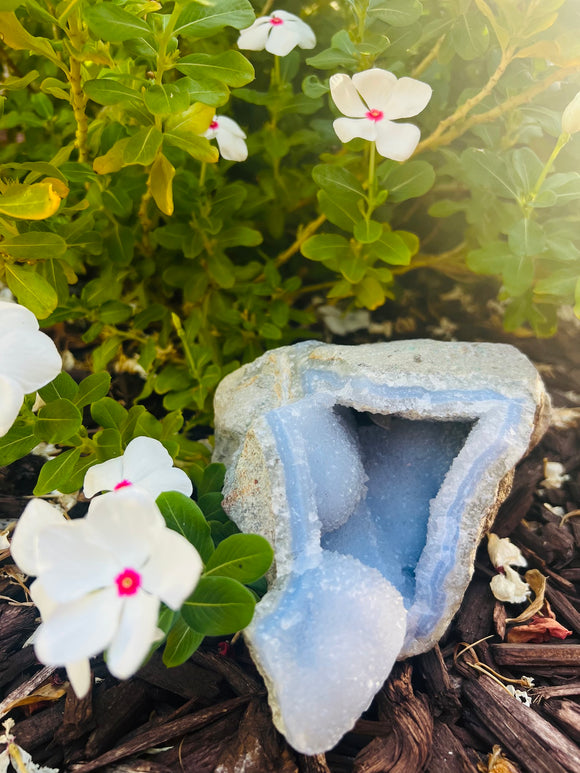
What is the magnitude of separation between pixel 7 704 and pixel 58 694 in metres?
0.09

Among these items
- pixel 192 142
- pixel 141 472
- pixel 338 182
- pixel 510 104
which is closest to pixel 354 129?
pixel 338 182

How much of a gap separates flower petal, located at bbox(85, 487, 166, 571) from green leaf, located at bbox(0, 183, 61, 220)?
22.9 inches

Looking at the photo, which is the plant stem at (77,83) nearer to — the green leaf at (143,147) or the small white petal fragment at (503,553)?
the green leaf at (143,147)

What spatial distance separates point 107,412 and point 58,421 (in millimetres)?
127

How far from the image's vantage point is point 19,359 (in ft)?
3.25

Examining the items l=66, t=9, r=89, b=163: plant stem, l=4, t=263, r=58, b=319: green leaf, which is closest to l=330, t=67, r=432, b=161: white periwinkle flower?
l=66, t=9, r=89, b=163: plant stem

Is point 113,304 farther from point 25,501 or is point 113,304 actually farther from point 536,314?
point 536,314

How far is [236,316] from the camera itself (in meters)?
1.79

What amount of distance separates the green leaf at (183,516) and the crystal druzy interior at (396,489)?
0.98ft

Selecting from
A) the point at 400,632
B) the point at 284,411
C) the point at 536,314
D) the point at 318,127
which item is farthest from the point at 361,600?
the point at 318,127

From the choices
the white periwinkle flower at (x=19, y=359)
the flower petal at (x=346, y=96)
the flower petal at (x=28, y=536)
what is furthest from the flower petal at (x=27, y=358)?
the flower petal at (x=346, y=96)

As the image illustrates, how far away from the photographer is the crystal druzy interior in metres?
1.29

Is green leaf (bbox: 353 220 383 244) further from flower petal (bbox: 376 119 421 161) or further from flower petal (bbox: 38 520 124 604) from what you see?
flower petal (bbox: 38 520 124 604)

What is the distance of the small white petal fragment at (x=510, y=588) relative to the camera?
4.85 feet
